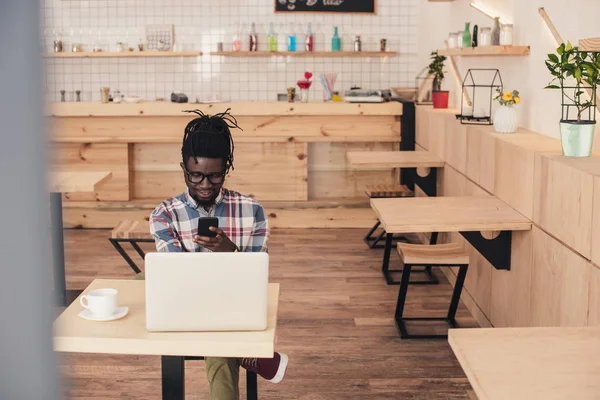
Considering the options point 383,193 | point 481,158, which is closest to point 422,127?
point 383,193

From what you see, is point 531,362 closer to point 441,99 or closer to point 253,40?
point 441,99

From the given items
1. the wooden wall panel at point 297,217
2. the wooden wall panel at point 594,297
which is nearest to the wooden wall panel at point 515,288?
the wooden wall panel at point 594,297

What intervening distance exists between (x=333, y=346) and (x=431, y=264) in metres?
0.67

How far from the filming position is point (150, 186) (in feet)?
23.3

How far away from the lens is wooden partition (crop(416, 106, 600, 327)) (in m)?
2.89

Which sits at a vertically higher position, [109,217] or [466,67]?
[466,67]

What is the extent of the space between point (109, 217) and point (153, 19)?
7.01 feet

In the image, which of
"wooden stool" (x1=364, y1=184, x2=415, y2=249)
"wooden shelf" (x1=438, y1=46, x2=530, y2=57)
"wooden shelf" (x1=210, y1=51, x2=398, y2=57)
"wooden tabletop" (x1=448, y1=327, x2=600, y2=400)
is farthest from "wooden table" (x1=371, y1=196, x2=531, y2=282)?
"wooden shelf" (x1=210, y1=51, x2=398, y2=57)

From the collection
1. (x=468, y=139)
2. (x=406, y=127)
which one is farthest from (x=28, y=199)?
(x=406, y=127)

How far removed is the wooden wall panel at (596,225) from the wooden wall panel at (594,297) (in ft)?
0.13

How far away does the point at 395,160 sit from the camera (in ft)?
18.3

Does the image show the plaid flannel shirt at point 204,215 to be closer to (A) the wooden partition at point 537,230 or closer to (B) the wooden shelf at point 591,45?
(A) the wooden partition at point 537,230

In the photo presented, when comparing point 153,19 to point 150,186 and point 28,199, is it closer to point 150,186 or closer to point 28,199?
point 150,186

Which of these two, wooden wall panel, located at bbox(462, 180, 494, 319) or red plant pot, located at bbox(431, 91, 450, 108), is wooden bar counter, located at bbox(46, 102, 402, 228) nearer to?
red plant pot, located at bbox(431, 91, 450, 108)
